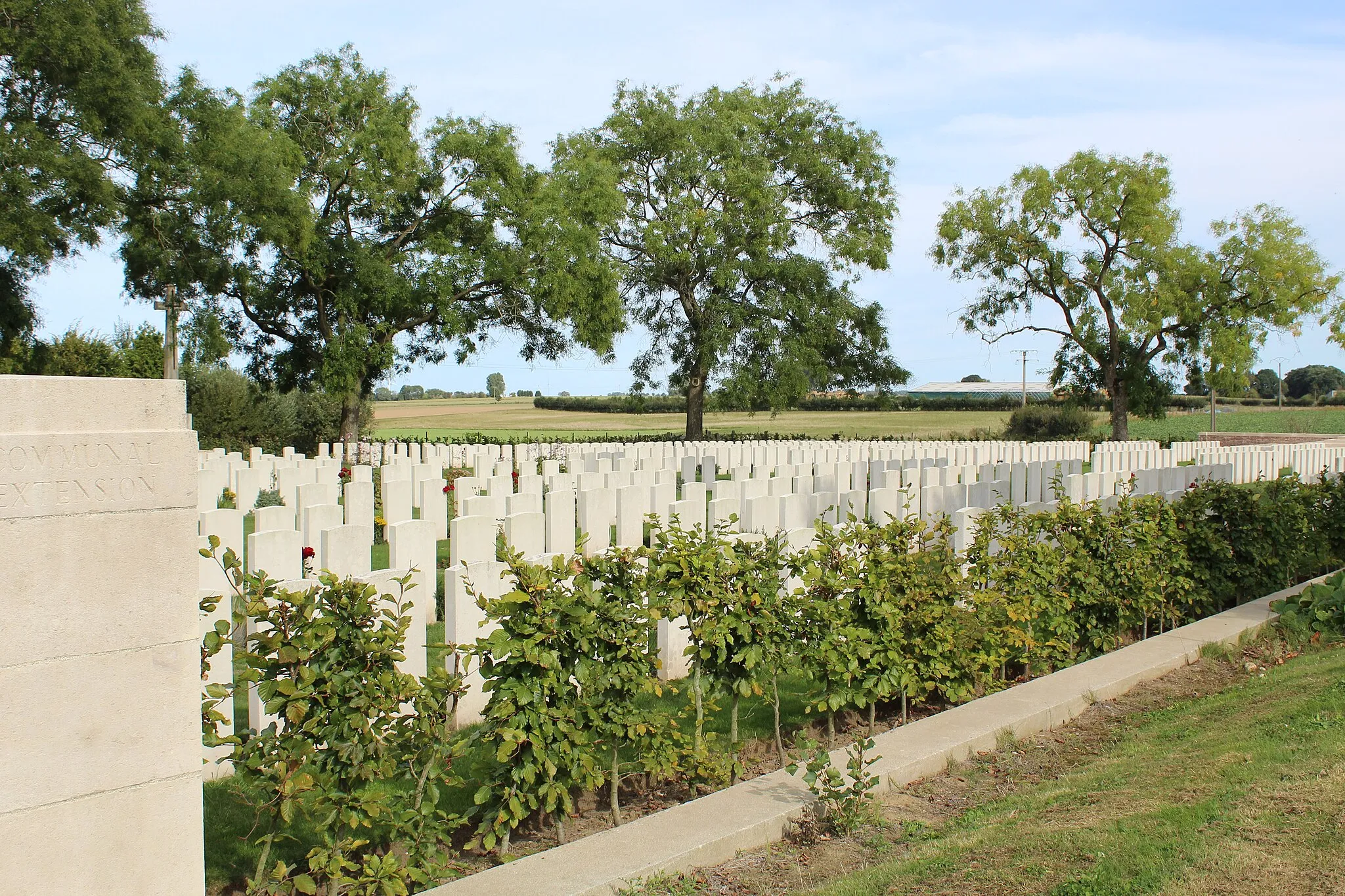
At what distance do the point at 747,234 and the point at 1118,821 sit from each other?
32376mm

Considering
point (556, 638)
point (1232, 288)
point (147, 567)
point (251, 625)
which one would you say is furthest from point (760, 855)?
point (1232, 288)

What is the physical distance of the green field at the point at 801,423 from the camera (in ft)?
147

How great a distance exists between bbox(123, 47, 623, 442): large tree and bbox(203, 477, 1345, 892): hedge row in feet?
72.0

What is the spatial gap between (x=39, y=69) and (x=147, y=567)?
2459cm

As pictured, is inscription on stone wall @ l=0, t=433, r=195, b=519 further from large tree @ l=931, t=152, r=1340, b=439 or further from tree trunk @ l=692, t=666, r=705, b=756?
large tree @ l=931, t=152, r=1340, b=439

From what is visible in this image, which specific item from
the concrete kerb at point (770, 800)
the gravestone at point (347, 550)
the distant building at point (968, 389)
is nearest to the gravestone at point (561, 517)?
the gravestone at point (347, 550)

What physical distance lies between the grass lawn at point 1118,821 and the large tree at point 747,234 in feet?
95.7

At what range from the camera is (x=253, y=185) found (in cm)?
2286

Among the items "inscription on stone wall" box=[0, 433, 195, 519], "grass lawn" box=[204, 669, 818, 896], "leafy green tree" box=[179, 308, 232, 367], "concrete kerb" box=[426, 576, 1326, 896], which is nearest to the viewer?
"inscription on stone wall" box=[0, 433, 195, 519]

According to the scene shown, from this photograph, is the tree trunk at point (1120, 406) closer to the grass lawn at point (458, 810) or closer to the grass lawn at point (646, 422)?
the grass lawn at point (646, 422)

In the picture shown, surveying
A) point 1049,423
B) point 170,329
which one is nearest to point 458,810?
point 170,329

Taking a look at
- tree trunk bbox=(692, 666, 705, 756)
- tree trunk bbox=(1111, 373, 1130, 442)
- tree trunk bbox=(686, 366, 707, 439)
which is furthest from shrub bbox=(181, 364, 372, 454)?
tree trunk bbox=(1111, 373, 1130, 442)

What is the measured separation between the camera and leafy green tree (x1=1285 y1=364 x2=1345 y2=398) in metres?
95.6

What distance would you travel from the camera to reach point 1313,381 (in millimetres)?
96875
